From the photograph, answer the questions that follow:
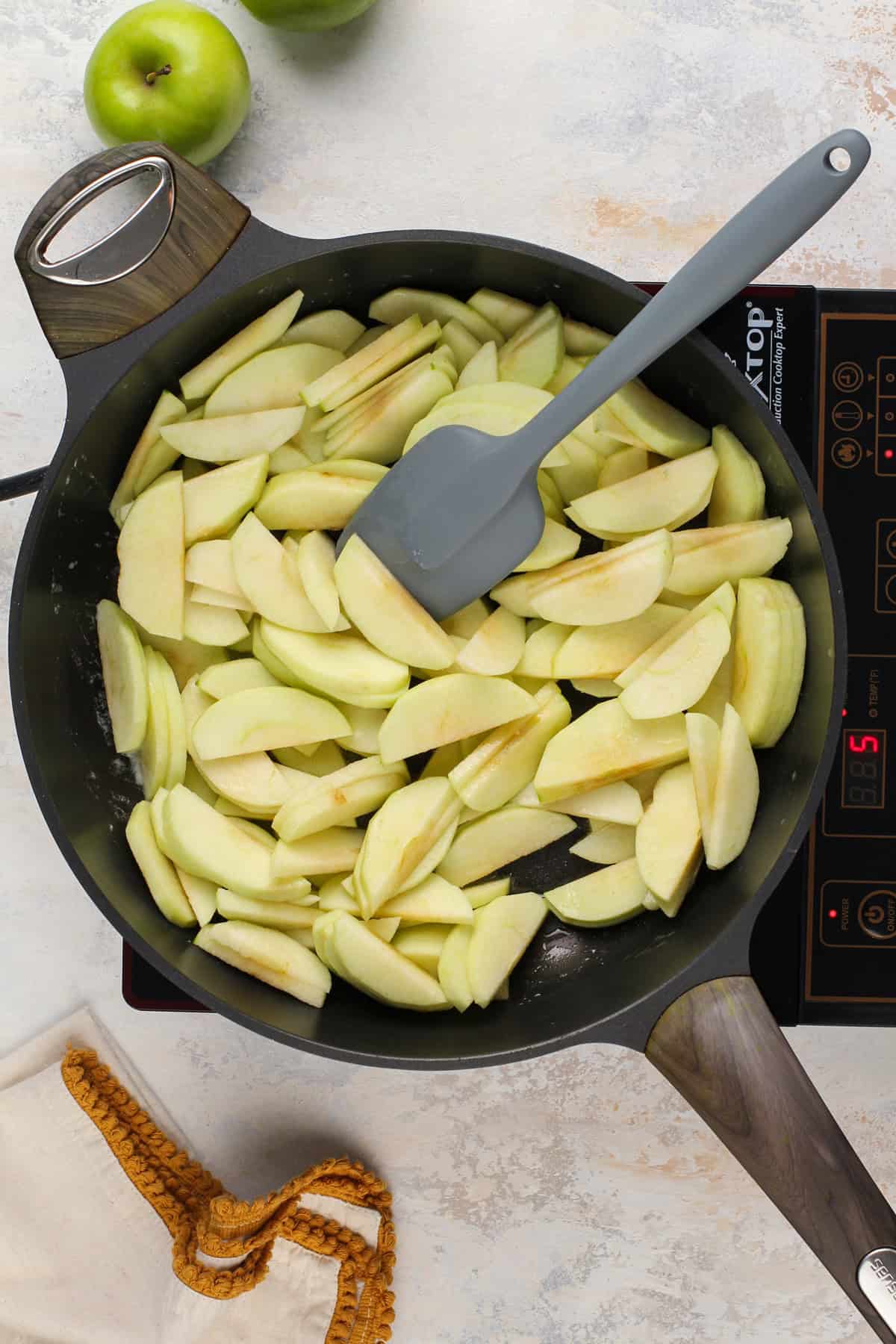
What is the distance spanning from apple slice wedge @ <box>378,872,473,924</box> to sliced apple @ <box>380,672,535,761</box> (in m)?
0.12

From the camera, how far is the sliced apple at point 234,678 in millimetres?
964

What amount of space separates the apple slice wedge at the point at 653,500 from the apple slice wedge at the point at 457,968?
1.22ft

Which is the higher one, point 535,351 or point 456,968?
point 535,351

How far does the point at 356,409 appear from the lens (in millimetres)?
948

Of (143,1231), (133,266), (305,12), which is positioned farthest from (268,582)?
(143,1231)

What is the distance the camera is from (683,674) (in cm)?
90

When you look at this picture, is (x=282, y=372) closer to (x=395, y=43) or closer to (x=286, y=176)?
(x=286, y=176)

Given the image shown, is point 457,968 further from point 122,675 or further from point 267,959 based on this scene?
point 122,675

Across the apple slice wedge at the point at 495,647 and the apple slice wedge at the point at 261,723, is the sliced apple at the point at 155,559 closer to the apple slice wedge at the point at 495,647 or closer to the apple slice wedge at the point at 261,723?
the apple slice wedge at the point at 261,723

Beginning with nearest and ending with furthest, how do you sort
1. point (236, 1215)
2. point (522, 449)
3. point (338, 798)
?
point (522, 449) → point (338, 798) → point (236, 1215)

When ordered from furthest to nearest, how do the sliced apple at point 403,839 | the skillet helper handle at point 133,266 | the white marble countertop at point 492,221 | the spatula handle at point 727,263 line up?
the white marble countertop at point 492,221, the sliced apple at point 403,839, the skillet helper handle at point 133,266, the spatula handle at point 727,263

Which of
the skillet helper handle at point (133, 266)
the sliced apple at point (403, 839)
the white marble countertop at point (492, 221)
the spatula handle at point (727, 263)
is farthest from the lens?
the white marble countertop at point (492, 221)

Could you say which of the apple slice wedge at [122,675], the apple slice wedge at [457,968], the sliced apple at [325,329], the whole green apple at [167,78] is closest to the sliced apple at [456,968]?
the apple slice wedge at [457,968]

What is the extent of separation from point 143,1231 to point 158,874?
48cm
